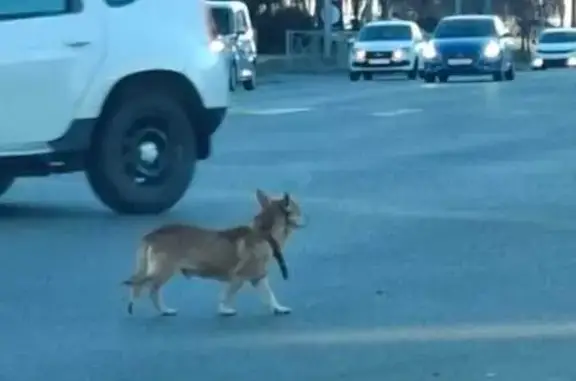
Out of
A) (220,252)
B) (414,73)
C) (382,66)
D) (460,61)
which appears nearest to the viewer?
(220,252)

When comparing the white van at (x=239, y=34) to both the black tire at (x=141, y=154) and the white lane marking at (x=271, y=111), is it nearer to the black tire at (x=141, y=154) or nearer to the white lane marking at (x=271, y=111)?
the white lane marking at (x=271, y=111)

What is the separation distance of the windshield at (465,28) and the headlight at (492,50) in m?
1.13

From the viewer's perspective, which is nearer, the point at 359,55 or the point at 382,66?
the point at 359,55

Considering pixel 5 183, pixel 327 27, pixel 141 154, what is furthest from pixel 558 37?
pixel 141 154

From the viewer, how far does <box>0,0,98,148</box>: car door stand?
14531 millimetres

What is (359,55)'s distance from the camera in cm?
4988

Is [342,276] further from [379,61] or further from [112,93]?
[379,61]

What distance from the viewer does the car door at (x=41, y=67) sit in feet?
47.7

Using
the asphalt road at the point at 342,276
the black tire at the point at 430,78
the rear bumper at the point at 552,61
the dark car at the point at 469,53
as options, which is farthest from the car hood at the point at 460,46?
the asphalt road at the point at 342,276

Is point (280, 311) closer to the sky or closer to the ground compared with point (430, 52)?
closer to the sky

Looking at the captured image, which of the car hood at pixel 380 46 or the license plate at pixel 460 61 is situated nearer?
the license plate at pixel 460 61

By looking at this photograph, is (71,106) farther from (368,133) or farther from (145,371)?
(368,133)

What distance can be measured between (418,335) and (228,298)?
1037 millimetres

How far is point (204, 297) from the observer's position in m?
10.9
